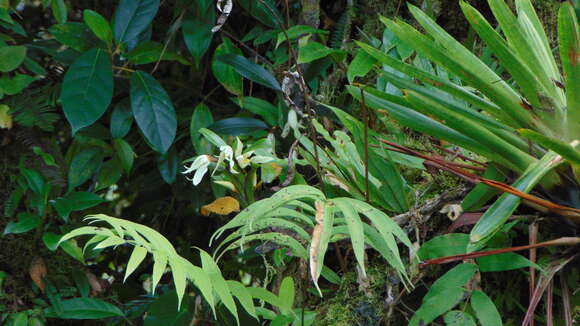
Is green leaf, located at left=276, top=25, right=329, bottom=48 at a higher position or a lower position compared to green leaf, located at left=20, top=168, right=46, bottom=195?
higher

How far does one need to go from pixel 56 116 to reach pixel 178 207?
436mm

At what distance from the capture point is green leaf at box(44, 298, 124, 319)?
63.6 inches

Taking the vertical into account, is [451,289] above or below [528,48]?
below

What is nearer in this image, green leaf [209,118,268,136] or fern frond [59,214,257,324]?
fern frond [59,214,257,324]

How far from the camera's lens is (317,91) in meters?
1.69

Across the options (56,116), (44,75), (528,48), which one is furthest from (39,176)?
(528,48)

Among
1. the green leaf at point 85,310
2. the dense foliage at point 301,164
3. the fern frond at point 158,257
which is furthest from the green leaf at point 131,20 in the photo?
the fern frond at point 158,257

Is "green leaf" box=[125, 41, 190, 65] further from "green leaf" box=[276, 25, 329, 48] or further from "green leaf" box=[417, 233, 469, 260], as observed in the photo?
"green leaf" box=[417, 233, 469, 260]

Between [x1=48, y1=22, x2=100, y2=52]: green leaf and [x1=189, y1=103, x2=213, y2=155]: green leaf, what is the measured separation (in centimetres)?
29

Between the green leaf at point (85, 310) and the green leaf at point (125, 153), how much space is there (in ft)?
1.09

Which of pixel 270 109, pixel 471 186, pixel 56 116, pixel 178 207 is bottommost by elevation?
pixel 178 207

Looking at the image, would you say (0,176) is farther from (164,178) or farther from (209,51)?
(209,51)

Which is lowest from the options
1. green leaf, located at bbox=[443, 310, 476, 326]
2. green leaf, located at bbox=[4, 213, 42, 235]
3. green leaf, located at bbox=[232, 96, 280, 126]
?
green leaf, located at bbox=[4, 213, 42, 235]

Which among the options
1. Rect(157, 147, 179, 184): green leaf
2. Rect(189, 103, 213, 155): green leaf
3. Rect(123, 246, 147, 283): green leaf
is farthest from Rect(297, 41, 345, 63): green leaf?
Rect(123, 246, 147, 283): green leaf
